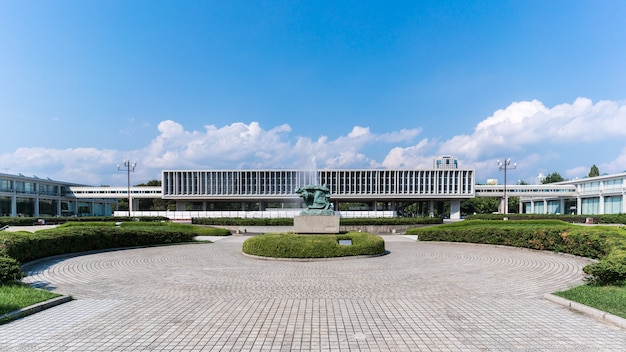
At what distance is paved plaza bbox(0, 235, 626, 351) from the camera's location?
5203 mm

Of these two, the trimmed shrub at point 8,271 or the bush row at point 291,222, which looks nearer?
the trimmed shrub at point 8,271

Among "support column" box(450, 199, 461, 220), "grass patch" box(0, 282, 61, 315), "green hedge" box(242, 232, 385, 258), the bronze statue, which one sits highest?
the bronze statue

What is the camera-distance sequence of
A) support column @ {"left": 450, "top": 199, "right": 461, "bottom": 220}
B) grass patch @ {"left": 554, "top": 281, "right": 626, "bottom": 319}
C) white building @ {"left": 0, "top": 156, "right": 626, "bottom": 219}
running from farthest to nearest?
support column @ {"left": 450, "top": 199, "right": 461, "bottom": 220} → white building @ {"left": 0, "top": 156, "right": 626, "bottom": 219} → grass patch @ {"left": 554, "top": 281, "right": 626, "bottom": 319}

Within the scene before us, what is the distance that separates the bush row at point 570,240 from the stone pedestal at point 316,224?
6.65 metres

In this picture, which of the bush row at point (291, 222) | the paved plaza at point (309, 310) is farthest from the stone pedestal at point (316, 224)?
the bush row at point (291, 222)

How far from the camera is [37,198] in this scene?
63031 mm

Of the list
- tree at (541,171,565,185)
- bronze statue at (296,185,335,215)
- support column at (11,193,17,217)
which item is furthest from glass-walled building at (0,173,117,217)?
tree at (541,171,565,185)

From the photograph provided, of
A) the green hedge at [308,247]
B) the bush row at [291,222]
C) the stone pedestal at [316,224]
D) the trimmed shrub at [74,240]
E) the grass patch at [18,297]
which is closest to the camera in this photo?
the grass patch at [18,297]

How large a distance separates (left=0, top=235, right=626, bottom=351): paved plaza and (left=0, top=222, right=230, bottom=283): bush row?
0.95 m

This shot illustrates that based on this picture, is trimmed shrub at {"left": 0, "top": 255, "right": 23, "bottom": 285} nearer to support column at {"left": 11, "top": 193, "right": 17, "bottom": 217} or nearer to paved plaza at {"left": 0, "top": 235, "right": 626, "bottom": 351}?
paved plaza at {"left": 0, "top": 235, "right": 626, "bottom": 351}

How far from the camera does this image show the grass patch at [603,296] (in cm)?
629

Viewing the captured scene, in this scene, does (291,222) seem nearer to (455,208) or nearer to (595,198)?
(455,208)

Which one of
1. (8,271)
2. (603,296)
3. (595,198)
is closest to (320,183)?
(595,198)

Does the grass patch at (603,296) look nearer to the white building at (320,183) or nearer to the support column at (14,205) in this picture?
the white building at (320,183)
